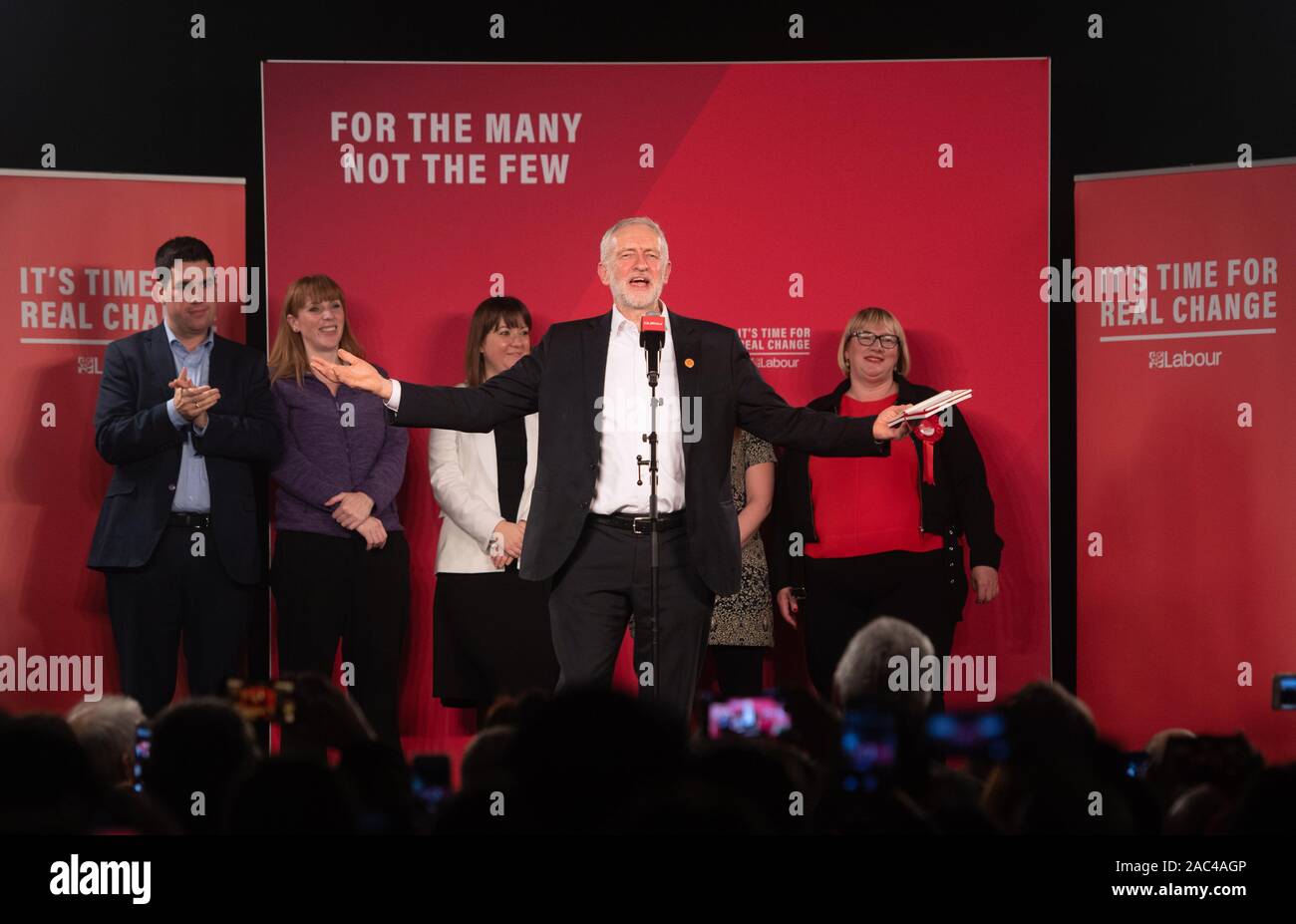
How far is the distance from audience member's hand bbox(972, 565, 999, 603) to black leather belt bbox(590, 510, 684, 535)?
5.75 ft

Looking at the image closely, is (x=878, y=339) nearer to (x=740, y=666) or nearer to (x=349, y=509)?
(x=740, y=666)

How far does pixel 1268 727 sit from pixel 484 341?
335 cm

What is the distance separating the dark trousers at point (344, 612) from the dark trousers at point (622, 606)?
147cm

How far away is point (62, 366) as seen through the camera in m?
5.76

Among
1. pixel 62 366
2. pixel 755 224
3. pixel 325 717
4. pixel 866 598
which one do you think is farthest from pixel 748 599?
pixel 62 366

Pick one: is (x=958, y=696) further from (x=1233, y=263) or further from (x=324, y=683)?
(x=324, y=683)

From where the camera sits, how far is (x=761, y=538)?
571 centimetres

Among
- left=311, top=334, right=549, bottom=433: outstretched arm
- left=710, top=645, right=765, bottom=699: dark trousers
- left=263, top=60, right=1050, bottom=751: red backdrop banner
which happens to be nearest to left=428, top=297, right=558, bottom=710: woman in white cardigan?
left=263, top=60, right=1050, bottom=751: red backdrop banner

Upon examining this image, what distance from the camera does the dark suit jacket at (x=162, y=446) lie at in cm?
525

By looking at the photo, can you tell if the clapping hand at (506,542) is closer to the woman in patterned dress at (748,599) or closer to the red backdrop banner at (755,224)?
the red backdrop banner at (755,224)

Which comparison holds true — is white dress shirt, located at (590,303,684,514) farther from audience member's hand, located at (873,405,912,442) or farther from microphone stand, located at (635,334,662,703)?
audience member's hand, located at (873,405,912,442)

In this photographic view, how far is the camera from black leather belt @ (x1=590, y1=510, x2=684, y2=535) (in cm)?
423

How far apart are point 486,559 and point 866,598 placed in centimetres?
145
